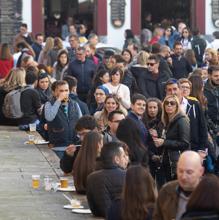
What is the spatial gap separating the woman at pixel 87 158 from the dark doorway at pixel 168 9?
24236 millimetres

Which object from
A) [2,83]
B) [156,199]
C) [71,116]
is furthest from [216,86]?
[156,199]

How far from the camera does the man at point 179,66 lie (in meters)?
23.2

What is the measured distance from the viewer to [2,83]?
21297 millimetres

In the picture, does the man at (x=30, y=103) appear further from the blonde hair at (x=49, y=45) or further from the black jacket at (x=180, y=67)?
the blonde hair at (x=49, y=45)

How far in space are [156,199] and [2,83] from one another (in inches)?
467

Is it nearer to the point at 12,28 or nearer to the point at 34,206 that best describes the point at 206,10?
the point at 12,28

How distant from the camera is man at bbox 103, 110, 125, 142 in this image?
14172 mm

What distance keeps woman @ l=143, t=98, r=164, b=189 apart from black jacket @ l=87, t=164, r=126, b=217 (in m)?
2.76

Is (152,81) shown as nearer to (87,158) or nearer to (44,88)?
(44,88)

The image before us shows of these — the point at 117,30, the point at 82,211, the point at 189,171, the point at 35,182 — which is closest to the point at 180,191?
the point at 189,171

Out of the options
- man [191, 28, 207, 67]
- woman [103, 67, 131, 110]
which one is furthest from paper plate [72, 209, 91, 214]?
man [191, 28, 207, 67]

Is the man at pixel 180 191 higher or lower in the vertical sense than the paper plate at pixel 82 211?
higher

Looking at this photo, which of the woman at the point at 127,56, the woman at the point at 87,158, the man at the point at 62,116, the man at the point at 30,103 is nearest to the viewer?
the woman at the point at 87,158

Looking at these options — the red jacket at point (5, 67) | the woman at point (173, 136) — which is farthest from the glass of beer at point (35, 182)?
the red jacket at point (5, 67)
